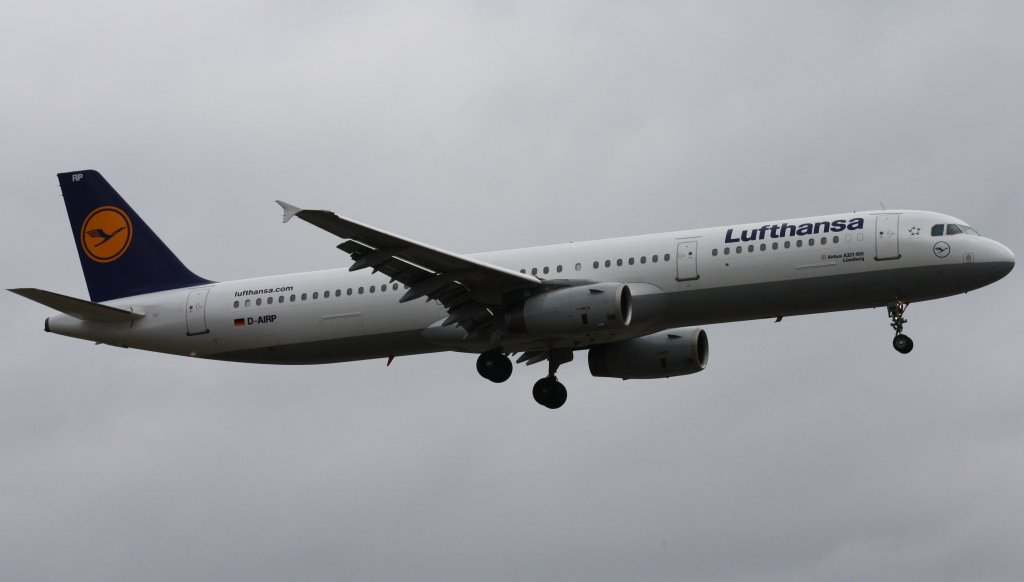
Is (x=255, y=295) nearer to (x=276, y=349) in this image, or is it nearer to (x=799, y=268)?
(x=276, y=349)

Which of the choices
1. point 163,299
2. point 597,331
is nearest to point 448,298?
point 597,331

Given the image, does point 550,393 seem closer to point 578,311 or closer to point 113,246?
point 578,311

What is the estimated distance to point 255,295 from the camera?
4675 cm

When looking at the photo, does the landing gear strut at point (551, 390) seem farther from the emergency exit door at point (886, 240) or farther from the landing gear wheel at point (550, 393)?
the emergency exit door at point (886, 240)

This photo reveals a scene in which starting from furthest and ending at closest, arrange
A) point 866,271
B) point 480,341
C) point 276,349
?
point 276,349 → point 480,341 → point 866,271

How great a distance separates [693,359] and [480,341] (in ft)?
25.0

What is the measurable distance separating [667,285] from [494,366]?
5709mm

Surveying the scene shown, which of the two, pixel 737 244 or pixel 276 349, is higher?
pixel 737 244

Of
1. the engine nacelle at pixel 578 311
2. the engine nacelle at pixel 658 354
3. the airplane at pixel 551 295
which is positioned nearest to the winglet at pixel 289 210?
the airplane at pixel 551 295

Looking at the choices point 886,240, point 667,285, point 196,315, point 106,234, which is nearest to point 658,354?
point 667,285

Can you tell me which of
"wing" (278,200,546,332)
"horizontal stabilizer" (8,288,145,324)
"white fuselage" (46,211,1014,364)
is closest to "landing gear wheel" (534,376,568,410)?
"white fuselage" (46,211,1014,364)

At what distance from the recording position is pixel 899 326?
1622 inches

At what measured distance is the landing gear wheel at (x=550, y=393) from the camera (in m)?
47.4

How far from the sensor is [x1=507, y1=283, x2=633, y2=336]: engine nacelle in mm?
40406
